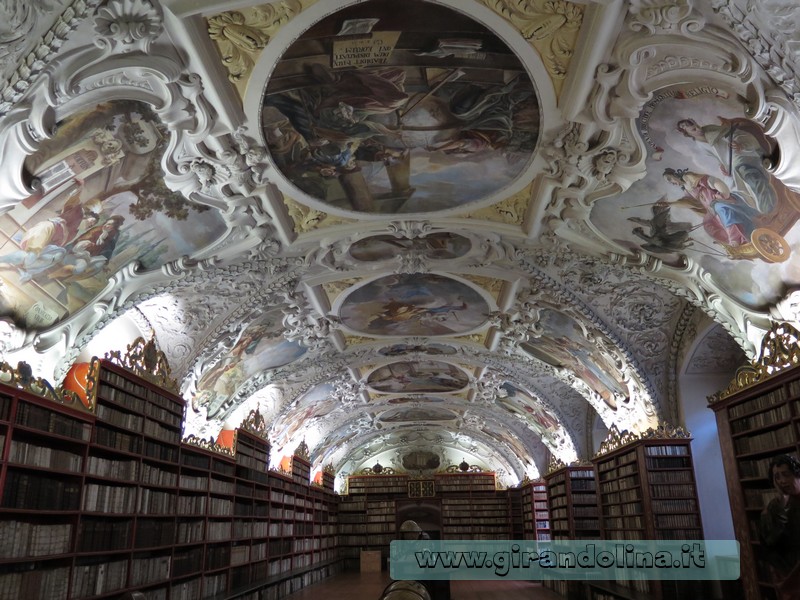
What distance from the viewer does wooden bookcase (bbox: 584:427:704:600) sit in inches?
432

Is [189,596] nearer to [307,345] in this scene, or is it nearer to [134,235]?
[307,345]

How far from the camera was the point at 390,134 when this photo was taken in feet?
23.9

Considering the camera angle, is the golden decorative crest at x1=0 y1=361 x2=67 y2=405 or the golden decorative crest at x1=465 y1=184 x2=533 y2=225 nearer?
the golden decorative crest at x1=0 y1=361 x2=67 y2=405

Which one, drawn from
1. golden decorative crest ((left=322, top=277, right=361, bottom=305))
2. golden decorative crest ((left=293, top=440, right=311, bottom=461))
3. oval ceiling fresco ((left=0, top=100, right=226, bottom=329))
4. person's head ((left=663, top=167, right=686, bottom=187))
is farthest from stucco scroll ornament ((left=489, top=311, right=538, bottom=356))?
golden decorative crest ((left=293, top=440, right=311, bottom=461))

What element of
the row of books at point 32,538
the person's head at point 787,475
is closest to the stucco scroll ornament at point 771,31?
the person's head at point 787,475

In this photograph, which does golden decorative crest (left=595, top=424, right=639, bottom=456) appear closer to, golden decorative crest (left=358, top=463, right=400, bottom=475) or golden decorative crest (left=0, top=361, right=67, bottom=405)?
golden decorative crest (left=0, top=361, right=67, bottom=405)

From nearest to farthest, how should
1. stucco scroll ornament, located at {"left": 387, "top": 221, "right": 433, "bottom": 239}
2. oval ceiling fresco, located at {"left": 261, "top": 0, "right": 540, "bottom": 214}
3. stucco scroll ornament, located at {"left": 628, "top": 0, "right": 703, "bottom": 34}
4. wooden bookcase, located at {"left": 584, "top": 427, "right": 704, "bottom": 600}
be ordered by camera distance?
stucco scroll ornament, located at {"left": 628, "top": 0, "right": 703, "bottom": 34}
oval ceiling fresco, located at {"left": 261, "top": 0, "right": 540, "bottom": 214}
stucco scroll ornament, located at {"left": 387, "top": 221, "right": 433, "bottom": 239}
wooden bookcase, located at {"left": 584, "top": 427, "right": 704, "bottom": 600}

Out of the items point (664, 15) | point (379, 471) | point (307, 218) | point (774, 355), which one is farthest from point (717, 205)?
point (379, 471)

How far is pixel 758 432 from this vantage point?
8258 mm

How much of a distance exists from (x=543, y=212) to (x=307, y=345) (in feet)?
24.4

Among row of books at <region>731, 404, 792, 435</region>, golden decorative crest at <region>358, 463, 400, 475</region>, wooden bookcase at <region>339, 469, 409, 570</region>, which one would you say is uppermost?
golden decorative crest at <region>358, 463, 400, 475</region>

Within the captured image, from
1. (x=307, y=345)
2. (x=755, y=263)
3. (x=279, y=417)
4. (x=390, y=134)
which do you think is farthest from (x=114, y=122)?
(x=279, y=417)

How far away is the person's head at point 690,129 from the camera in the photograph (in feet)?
21.1

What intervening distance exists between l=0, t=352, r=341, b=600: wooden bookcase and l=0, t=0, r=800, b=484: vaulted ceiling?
29.9 inches
